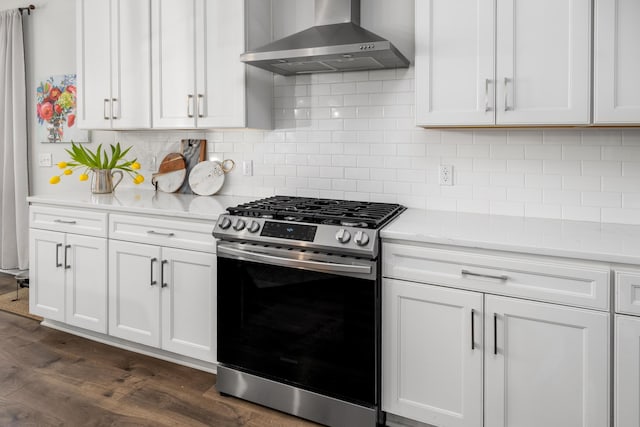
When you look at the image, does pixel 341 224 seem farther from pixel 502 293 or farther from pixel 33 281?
pixel 33 281

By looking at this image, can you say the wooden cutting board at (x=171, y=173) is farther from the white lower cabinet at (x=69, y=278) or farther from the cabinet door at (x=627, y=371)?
the cabinet door at (x=627, y=371)

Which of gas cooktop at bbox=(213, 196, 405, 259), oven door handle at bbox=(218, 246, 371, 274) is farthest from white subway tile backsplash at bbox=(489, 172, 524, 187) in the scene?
oven door handle at bbox=(218, 246, 371, 274)

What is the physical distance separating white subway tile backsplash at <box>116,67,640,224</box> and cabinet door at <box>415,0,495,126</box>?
35cm

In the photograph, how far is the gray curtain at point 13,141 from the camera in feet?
13.9

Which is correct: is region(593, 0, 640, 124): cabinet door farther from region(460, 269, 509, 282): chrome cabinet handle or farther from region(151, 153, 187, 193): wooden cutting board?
region(151, 153, 187, 193): wooden cutting board

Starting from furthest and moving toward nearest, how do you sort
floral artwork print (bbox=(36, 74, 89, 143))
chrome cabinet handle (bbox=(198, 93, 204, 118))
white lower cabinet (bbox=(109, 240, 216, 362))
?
floral artwork print (bbox=(36, 74, 89, 143)) → chrome cabinet handle (bbox=(198, 93, 204, 118)) → white lower cabinet (bbox=(109, 240, 216, 362))

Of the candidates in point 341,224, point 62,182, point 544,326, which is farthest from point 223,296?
point 62,182

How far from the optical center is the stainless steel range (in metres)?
2.08

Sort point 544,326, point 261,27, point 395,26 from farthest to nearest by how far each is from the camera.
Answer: point 261,27, point 395,26, point 544,326

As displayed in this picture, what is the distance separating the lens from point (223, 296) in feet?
7.89

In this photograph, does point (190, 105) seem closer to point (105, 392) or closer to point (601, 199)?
point (105, 392)

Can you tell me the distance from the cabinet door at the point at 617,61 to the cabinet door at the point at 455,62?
1.41 feet

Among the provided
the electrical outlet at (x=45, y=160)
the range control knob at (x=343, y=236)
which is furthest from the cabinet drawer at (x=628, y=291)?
the electrical outlet at (x=45, y=160)

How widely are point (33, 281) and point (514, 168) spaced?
10.7 feet
